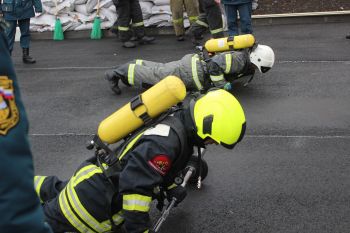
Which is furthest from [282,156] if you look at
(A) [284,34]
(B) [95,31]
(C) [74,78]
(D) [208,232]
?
(B) [95,31]

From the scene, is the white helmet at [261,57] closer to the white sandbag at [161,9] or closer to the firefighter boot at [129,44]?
the firefighter boot at [129,44]

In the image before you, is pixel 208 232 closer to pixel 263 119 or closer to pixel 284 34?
pixel 263 119

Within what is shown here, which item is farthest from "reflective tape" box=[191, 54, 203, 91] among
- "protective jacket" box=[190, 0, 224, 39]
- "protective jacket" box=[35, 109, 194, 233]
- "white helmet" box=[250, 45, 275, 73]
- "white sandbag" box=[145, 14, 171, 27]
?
"white sandbag" box=[145, 14, 171, 27]

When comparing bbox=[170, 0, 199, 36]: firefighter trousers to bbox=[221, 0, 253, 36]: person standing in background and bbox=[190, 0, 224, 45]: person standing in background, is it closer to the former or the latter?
bbox=[190, 0, 224, 45]: person standing in background

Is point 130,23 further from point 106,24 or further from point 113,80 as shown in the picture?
point 113,80

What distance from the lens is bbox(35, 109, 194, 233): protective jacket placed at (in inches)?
114

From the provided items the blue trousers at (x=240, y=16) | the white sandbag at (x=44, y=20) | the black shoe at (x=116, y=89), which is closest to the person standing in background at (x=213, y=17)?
the blue trousers at (x=240, y=16)

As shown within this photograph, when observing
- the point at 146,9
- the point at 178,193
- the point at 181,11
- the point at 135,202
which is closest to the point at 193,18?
the point at 181,11

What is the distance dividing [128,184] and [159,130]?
1.30ft

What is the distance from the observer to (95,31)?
9.56 m

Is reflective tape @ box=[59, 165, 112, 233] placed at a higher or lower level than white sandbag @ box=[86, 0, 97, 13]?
lower

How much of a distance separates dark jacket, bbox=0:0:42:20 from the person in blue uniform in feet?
22.0

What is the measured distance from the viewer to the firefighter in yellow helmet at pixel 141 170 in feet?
9.51

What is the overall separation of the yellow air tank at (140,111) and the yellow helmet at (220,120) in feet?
0.75
